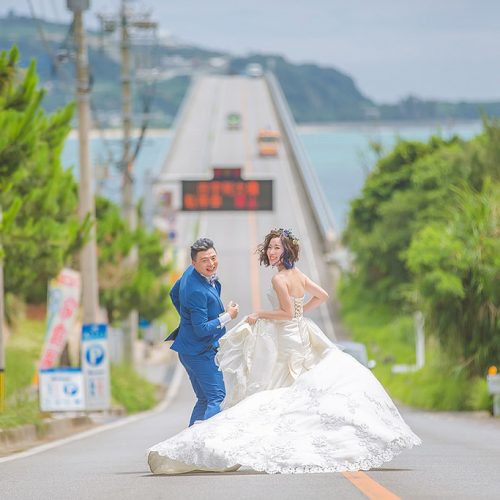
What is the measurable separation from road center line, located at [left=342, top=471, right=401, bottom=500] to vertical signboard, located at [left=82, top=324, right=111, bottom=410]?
64.2 feet

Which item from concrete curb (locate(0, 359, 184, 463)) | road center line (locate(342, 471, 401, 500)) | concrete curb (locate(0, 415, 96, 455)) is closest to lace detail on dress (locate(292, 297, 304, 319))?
road center line (locate(342, 471, 401, 500))

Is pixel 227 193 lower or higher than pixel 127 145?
lower

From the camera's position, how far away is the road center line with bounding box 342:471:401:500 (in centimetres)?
1102

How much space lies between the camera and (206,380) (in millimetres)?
14125

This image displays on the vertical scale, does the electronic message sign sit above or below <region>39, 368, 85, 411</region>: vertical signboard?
above

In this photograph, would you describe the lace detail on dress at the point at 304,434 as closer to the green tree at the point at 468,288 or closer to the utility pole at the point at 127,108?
the green tree at the point at 468,288

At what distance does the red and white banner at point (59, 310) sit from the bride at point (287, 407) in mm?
19109

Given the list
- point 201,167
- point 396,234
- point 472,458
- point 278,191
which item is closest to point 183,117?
point 201,167

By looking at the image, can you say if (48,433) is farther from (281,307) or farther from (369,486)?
(369,486)

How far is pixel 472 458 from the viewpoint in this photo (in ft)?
50.7

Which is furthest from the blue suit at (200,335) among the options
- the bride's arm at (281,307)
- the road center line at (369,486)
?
the road center line at (369,486)

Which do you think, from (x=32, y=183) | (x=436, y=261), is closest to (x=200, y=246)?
(x=32, y=183)

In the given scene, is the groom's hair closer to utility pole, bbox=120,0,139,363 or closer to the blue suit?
the blue suit

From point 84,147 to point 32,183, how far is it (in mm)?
1413
